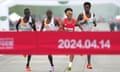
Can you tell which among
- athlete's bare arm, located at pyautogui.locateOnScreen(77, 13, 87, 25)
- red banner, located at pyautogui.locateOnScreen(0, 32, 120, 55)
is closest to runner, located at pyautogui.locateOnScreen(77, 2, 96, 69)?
athlete's bare arm, located at pyautogui.locateOnScreen(77, 13, 87, 25)

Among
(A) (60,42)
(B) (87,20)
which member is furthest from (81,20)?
(A) (60,42)

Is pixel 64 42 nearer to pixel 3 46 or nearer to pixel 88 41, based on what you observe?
pixel 88 41

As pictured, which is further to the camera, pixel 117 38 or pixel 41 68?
pixel 41 68

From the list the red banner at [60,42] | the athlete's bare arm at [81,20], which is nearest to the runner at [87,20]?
the athlete's bare arm at [81,20]

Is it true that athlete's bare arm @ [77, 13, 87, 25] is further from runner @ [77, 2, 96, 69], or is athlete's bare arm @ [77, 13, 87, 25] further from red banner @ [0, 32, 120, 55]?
red banner @ [0, 32, 120, 55]

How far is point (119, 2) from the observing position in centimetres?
2720

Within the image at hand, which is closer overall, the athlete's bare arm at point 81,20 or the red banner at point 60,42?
the red banner at point 60,42

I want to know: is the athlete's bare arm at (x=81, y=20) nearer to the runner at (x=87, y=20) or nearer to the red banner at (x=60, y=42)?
the runner at (x=87, y=20)

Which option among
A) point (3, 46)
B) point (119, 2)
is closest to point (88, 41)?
point (3, 46)

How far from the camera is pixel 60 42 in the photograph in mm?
12586

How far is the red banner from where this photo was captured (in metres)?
12.4

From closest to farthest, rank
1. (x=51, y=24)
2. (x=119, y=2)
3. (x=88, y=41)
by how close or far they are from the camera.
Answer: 1. (x=88, y=41)
2. (x=51, y=24)
3. (x=119, y=2)

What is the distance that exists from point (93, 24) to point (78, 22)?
458mm

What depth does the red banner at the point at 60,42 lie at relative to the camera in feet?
40.8
